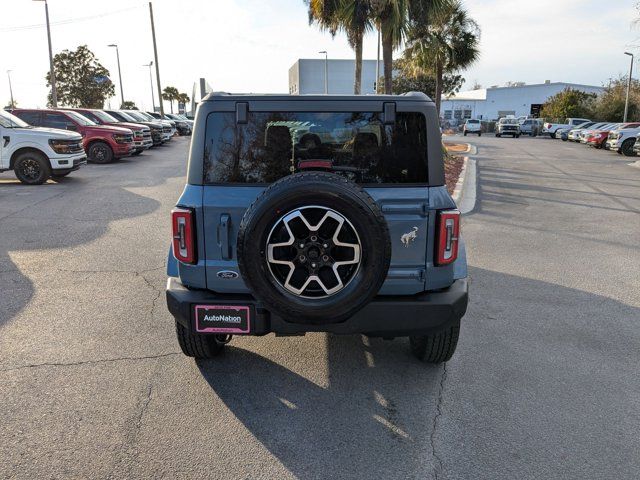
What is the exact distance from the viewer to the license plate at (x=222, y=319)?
325 centimetres

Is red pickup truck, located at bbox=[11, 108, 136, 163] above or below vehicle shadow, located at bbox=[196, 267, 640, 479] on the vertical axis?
above

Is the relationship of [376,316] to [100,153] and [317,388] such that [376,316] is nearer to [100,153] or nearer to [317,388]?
[317,388]

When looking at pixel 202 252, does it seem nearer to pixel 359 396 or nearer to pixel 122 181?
pixel 359 396

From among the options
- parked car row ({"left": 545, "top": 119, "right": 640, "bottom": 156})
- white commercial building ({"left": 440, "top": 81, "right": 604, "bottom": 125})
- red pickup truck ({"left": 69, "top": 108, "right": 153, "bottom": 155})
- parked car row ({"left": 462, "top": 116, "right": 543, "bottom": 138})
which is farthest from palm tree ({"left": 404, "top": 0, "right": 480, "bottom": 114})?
white commercial building ({"left": 440, "top": 81, "right": 604, "bottom": 125})

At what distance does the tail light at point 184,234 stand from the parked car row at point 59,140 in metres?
11.4

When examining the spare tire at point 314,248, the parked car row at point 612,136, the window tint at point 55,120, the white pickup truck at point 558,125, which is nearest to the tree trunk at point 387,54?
the window tint at point 55,120

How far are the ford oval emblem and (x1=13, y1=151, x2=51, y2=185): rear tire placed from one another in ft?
38.5

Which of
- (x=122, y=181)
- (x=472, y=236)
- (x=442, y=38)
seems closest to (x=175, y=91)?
(x=442, y=38)

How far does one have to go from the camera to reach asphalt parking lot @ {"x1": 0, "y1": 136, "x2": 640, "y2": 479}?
288 cm

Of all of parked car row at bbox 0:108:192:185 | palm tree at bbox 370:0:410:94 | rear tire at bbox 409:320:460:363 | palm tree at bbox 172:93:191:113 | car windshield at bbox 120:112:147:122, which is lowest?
rear tire at bbox 409:320:460:363

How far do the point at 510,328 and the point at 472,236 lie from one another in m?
3.83

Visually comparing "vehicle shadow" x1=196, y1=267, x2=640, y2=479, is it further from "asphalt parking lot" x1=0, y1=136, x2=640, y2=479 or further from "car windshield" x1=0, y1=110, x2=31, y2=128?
"car windshield" x1=0, y1=110, x2=31, y2=128

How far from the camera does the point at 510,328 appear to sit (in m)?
4.72

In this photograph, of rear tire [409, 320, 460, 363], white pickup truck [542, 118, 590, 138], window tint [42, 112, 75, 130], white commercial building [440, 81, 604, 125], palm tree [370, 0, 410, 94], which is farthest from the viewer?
white commercial building [440, 81, 604, 125]
